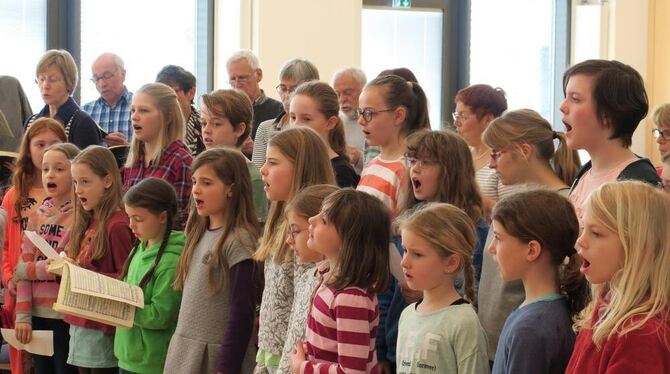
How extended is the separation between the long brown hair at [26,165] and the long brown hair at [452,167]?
219 centimetres

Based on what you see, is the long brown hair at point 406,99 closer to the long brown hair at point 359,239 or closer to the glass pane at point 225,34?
the long brown hair at point 359,239

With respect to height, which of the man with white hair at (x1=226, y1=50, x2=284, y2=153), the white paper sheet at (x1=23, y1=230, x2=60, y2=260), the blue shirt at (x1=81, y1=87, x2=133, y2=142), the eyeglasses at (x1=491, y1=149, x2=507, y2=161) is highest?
the man with white hair at (x1=226, y1=50, x2=284, y2=153)

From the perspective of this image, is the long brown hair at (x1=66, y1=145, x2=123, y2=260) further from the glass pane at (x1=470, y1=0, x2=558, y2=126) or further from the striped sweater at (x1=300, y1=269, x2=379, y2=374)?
the glass pane at (x1=470, y1=0, x2=558, y2=126)

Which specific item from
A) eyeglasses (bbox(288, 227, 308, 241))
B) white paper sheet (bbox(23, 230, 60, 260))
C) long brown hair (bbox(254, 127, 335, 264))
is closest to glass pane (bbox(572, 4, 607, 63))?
long brown hair (bbox(254, 127, 335, 264))

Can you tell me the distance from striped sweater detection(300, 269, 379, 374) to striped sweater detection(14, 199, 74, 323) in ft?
5.91

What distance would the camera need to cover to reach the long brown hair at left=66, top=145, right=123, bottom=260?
4.29 metres

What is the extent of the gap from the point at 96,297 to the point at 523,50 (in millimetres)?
6295

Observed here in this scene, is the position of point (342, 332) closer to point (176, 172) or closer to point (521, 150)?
point (521, 150)

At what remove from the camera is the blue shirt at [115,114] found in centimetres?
611

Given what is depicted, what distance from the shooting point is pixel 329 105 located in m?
4.21

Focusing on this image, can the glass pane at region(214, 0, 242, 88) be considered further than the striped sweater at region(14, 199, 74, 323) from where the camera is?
Yes

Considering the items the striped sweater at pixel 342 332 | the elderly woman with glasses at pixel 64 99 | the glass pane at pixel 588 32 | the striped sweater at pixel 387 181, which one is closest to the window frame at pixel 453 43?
the glass pane at pixel 588 32

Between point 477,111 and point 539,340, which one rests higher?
point 477,111

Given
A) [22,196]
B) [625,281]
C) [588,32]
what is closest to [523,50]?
[588,32]
